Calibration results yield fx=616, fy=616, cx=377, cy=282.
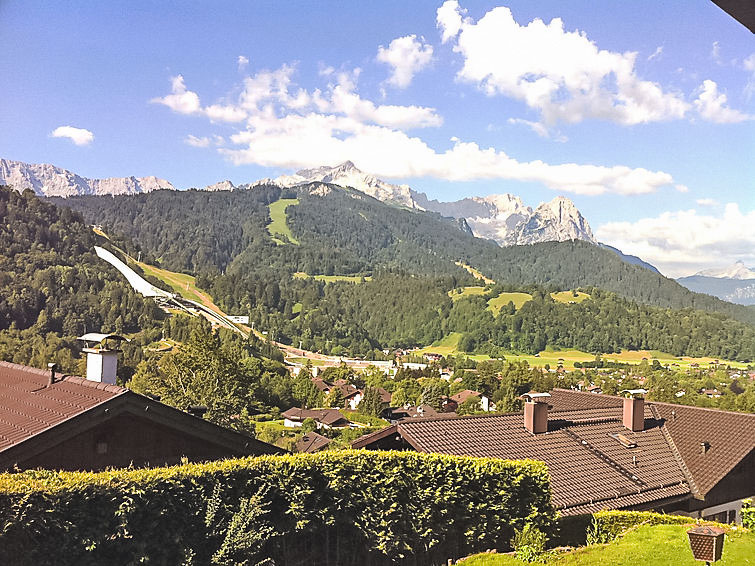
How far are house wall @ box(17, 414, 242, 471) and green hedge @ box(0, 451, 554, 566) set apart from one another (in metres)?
1.39

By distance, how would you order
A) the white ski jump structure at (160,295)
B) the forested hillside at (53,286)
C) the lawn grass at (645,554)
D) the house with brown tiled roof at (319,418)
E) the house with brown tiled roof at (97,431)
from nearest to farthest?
the house with brown tiled roof at (97,431), the lawn grass at (645,554), the house with brown tiled roof at (319,418), the forested hillside at (53,286), the white ski jump structure at (160,295)

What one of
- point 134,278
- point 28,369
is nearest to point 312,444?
point 28,369

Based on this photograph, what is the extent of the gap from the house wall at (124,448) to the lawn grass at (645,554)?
4.70 metres

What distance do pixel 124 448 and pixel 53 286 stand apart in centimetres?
13022

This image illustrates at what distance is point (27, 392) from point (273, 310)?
189 m

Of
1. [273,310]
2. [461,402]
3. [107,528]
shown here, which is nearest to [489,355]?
[273,310]

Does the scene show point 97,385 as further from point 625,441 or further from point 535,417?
point 625,441

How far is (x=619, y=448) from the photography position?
53.0 feet

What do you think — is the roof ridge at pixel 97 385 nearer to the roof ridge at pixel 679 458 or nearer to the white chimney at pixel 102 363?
the white chimney at pixel 102 363

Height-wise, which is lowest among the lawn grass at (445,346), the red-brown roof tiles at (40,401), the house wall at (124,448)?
the lawn grass at (445,346)

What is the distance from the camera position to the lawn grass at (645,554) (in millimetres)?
9672

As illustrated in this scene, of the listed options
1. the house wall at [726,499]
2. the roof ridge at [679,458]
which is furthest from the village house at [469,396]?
the house wall at [726,499]

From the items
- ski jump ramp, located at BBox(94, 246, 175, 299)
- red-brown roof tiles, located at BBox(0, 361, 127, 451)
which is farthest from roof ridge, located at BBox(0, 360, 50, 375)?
ski jump ramp, located at BBox(94, 246, 175, 299)

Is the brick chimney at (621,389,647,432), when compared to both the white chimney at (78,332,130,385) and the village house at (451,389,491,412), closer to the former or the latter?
the white chimney at (78,332,130,385)
